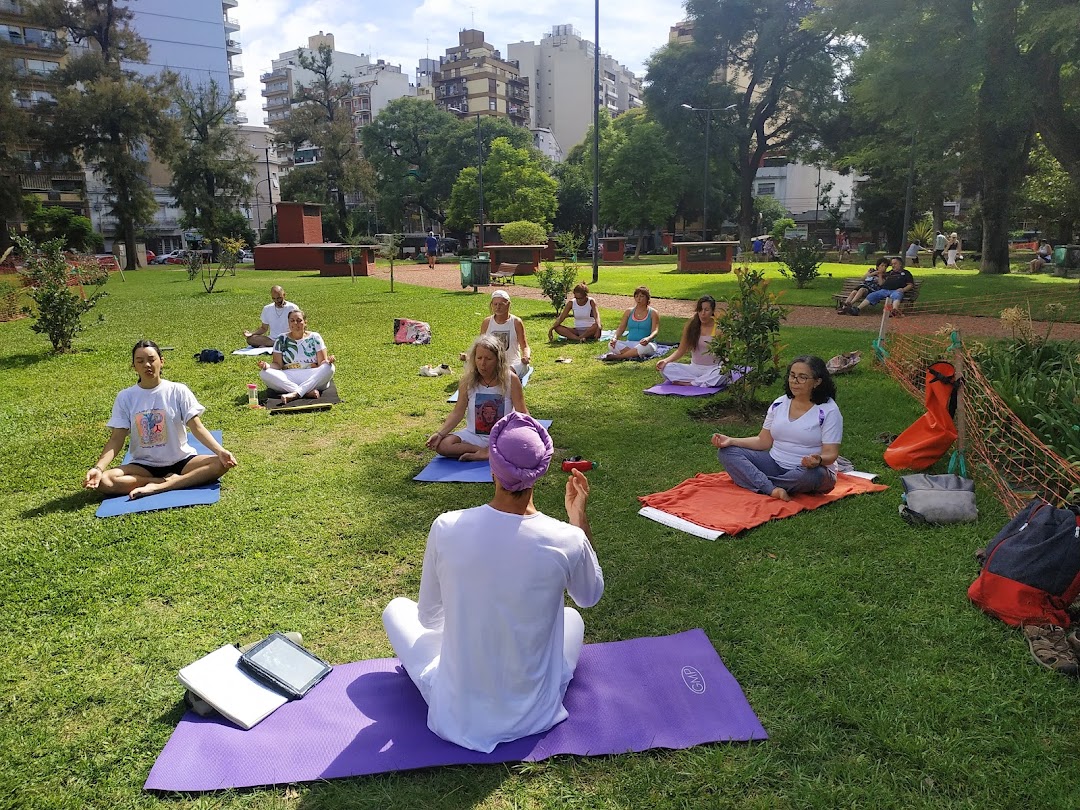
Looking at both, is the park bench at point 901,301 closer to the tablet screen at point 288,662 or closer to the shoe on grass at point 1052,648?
the shoe on grass at point 1052,648

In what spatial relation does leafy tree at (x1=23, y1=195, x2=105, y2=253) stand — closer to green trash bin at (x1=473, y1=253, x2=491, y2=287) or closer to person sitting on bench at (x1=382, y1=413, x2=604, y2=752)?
green trash bin at (x1=473, y1=253, x2=491, y2=287)

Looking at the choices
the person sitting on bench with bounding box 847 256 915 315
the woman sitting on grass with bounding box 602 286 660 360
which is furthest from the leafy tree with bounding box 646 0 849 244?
the woman sitting on grass with bounding box 602 286 660 360

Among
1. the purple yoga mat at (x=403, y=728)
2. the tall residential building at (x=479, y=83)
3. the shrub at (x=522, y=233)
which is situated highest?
the tall residential building at (x=479, y=83)

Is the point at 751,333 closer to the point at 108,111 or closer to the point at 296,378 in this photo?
the point at 296,378

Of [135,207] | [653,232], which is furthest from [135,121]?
[653,232]

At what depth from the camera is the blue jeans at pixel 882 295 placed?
1525cm

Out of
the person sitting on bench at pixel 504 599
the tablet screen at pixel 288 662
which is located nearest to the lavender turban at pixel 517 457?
the person sitting on bench at pixel 504 599

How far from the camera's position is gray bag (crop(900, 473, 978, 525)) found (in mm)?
5191

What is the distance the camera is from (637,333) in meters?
11.9

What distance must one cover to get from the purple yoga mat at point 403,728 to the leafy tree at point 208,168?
158ft

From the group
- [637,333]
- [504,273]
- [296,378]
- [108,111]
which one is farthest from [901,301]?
[108,111]

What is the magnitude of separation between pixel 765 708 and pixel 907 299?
14.8 m

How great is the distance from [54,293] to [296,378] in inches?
226

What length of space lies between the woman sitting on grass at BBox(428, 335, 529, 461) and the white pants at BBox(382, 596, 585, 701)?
10.3 feet
